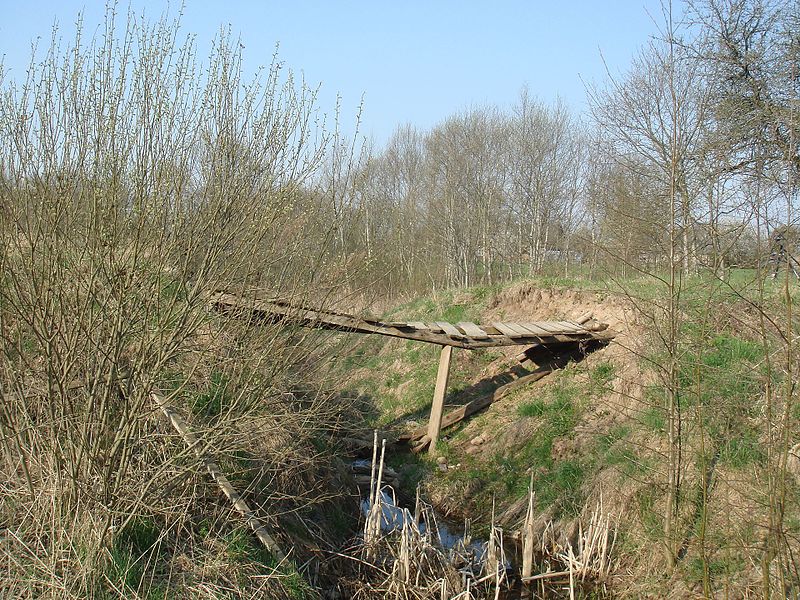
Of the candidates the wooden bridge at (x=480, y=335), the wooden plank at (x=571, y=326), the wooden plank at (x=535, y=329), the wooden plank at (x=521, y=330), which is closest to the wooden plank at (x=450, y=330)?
the wooden bridge at (x=480, y=335)

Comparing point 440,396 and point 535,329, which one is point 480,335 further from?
point 440,396

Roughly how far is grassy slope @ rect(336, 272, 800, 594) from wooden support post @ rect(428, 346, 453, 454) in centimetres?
21

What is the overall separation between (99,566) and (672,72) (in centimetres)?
533

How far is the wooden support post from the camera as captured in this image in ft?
33.2

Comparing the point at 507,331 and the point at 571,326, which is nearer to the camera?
the point at 507,331

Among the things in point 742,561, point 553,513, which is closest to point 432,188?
point 553,513

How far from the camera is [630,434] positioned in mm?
8078

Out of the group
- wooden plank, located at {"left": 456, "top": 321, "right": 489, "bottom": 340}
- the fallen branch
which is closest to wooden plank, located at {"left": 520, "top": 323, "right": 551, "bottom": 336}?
wooden plank, located at {"left": 456, "top": 321, "right": 489, "bottom": 340}

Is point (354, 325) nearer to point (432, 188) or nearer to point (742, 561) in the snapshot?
point (742, 561)

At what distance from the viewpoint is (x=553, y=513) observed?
766 centimetres

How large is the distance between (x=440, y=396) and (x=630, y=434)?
3.01 m

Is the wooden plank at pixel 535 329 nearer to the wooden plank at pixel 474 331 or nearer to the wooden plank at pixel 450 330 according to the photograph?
the wooden plank at pixel 474 331

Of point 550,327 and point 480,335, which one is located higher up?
point 550,327

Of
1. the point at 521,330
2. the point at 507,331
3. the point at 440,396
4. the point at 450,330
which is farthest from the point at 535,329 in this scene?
the point at 440,396
